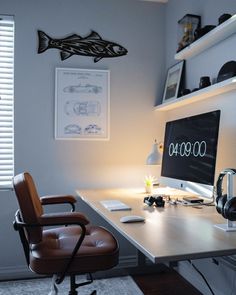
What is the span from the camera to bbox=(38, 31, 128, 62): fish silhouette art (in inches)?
117

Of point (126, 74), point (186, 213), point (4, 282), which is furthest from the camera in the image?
point (126, 74)

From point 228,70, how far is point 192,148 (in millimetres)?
541

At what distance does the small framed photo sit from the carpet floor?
161 cm

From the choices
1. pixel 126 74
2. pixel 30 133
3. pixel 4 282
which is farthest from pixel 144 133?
pixel 4 282

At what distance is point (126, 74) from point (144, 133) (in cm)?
59

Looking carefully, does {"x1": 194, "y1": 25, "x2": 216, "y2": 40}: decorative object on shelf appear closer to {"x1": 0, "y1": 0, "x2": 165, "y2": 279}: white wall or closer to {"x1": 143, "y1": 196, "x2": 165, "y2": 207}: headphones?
{"x1": 0, "y1": 0, "x2": 165, "y2": 279}: white wall

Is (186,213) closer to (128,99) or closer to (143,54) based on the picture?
(128,99)

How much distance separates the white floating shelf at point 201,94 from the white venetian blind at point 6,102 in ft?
4.44

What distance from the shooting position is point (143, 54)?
10.5 feet

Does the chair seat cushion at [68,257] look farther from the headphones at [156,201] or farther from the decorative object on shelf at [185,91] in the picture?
the decorative object on shelf at [185,91]

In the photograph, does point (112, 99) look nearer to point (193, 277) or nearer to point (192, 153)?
point (192, 153)

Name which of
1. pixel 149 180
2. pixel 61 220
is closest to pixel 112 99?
pixel 149 180

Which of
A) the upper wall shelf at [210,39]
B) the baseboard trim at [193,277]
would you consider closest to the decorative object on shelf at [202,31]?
the upper wall shelf at [210,39]

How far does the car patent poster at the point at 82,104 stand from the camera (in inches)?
117
